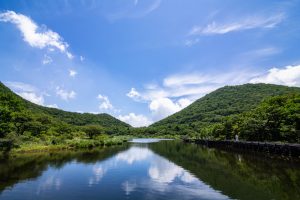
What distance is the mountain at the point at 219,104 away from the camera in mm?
144875

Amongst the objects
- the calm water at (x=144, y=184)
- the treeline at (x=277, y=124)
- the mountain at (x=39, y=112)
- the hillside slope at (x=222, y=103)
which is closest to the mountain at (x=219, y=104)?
the hillside slope at (x=222, y=103)

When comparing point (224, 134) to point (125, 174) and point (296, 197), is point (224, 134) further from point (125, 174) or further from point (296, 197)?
point (296, 197)

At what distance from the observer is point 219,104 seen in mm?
168625

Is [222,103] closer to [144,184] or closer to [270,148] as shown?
[270,148]

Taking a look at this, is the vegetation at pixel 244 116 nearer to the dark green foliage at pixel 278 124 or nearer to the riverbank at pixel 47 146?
the dark green foliage at pixel 278 124

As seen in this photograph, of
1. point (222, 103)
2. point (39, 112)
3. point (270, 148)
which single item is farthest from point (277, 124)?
Result: point (222, 103)

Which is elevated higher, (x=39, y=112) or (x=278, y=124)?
(x=39, y=112)

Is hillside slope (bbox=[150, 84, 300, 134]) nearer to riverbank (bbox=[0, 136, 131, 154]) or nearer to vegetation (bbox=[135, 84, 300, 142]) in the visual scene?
vegetation (bbox=[135, 84, 300, 142])

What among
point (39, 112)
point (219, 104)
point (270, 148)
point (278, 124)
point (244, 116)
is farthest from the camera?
point (219, 104)

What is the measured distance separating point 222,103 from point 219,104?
215 centimetres

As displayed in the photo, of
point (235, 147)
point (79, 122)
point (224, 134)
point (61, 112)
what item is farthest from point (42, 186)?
point (61, 112)

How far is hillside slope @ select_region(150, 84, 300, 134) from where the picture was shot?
144762 mm

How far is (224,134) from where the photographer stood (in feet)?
252

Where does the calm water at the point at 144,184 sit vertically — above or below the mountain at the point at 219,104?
below
